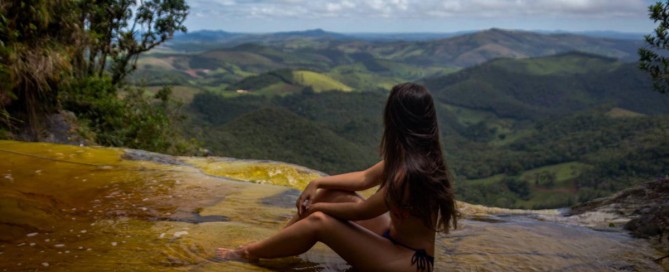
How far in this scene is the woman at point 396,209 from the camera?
3902 mm

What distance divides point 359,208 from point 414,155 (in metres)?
0.72

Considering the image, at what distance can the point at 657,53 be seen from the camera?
8.53 metres

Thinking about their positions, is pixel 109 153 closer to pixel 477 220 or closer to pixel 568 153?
pixel 477 220

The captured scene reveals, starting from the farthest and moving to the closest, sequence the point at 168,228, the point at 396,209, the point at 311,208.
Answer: the point at 168,228 < the point at 311,208 < the point at 396,209

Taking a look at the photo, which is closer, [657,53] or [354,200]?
[354,200]

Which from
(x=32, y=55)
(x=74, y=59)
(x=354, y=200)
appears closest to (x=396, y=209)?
(x=354, y=200)

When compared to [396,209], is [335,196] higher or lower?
lower

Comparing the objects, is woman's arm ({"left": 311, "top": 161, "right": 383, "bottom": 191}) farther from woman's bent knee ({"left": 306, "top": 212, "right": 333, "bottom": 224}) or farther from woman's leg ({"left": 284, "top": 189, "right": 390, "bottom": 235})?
woman's bent knee ({"left": 306, "top": 212, "right": 333, "bottom": 224})

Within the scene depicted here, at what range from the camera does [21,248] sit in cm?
445

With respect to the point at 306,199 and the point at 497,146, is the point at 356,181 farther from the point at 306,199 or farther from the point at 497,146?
the point at 497,146

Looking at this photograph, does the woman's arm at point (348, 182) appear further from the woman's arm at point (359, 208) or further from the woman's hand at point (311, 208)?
the woman's arm at point (359, 208)

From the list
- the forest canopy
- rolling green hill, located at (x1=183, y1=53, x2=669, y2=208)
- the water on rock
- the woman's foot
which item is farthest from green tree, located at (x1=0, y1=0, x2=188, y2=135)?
A: rolling green hill, located at (x1=183, y1=53, x2=669, y2=208)

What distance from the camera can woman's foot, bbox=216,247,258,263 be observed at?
15.4ft

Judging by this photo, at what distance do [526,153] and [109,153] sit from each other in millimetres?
147450
